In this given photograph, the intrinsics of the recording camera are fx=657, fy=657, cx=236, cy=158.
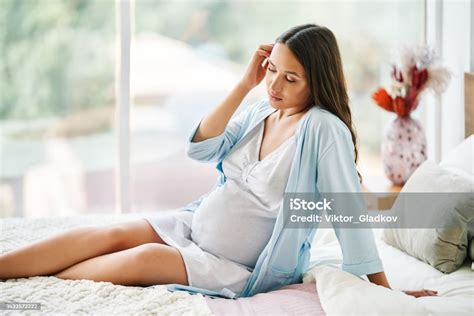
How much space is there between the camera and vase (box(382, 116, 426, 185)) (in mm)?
2953

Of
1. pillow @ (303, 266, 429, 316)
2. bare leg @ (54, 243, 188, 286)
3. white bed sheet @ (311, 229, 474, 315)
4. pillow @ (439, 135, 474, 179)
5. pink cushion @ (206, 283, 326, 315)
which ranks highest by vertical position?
pillow @ (439, 135, 474, 179)

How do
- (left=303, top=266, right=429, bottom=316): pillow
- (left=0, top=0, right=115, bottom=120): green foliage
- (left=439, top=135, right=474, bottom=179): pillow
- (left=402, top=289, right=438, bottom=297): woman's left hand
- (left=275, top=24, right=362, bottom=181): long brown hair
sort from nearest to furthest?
(left=303, top=266, right=429, bottom=316): pillow < (left=402, top=289, right=438, bottom=297): woman's left hand < (left=275, top=24, right=362, bottom=181): long brown hair < (left=439, top=135, right=474, bottom=179): pillow < (left=0, top=0, right=115, bottom=120): green foliage

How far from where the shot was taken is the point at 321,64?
1.80 metres

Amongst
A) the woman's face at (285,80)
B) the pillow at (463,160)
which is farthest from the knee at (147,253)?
the pillow at (463,160)

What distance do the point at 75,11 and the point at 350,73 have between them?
61.2 inches

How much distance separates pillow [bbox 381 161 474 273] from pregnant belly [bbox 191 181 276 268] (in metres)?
0.49

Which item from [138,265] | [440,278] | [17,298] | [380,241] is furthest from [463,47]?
[17,298]

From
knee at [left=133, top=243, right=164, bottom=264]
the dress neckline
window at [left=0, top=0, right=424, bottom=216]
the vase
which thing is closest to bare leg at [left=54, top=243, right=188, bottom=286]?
knee at [left=133, top=243, right=164, bottom=264]

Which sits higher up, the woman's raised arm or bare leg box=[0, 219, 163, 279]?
the woman's raised arm

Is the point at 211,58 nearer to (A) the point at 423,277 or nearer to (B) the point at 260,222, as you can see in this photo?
(B) the point at 260,222

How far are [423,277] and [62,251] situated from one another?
1015 millimetres

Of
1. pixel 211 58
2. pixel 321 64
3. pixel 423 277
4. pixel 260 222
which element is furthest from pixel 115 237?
pixel 211 58

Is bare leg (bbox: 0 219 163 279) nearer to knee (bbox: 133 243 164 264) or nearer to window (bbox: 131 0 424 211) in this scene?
knee (bbox: 133 243 164 264)

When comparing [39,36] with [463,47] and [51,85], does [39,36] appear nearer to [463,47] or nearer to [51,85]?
[51,85]
